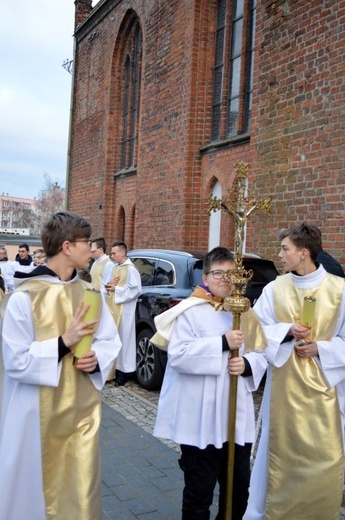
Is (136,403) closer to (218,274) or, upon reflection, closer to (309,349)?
(309,349)

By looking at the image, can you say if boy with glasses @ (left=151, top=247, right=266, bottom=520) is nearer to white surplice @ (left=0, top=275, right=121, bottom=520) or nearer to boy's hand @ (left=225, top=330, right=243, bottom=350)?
boy's hand @ (left=225, top=330, right=243, bottom=350)

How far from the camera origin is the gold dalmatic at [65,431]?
3000 millimetres

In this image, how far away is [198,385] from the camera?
11.2 feet

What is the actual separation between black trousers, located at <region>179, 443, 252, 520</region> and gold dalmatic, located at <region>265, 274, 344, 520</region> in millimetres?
486

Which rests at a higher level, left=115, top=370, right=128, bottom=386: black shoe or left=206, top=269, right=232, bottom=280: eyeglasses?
left=206, top=269, right=232, bottom=280: eyeglasses

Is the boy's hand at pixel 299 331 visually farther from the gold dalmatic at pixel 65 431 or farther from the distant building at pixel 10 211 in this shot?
the distant building at pixel 10 211

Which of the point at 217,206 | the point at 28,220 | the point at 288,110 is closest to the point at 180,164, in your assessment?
the point at 288,110

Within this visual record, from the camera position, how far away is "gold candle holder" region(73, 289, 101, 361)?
296 centimetres

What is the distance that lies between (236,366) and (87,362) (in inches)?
34.3

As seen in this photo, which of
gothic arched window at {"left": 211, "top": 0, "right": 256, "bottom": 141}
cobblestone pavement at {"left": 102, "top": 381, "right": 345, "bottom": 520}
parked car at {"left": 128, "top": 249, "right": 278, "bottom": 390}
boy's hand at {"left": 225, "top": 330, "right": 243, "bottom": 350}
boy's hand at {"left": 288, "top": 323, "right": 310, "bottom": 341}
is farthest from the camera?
gothic arched window at {"left": 211, "top": 0, "right": 256, "bottom": 141}

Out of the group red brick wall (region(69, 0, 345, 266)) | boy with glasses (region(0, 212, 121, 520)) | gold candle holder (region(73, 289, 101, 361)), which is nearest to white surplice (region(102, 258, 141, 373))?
red brick wall (region(69, 0, 345, 266))

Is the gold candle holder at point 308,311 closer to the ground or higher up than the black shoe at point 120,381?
higher up

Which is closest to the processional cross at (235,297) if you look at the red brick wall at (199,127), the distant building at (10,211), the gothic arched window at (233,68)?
the red brick wall at (199,127)

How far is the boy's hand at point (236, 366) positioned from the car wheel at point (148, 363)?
171 inches
